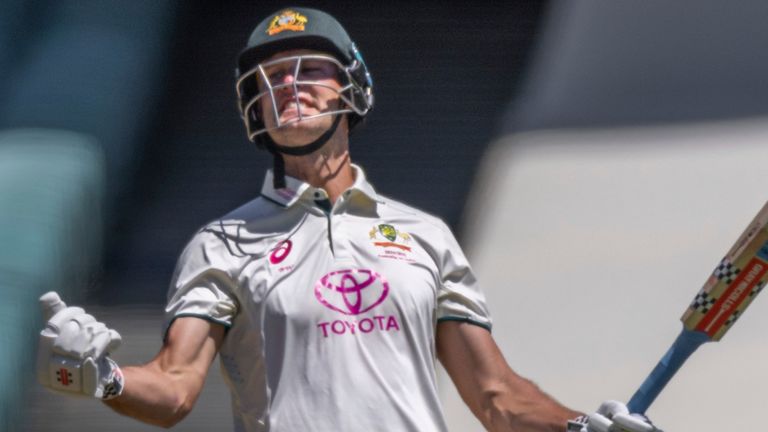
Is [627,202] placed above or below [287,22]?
below

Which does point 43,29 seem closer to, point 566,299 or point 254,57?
point 566,299

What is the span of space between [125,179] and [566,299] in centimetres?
132

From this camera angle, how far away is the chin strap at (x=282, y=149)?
10.2ft

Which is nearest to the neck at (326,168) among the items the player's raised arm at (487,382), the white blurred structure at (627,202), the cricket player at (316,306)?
the cricket player at (316,306)

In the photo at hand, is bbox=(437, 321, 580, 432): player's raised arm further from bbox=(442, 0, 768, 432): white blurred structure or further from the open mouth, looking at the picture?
bbox=(442, 0, 768, 432): white blurred structure

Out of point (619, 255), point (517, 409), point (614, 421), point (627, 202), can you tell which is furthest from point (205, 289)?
point (627, 202)

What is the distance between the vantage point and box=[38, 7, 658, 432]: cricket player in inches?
113

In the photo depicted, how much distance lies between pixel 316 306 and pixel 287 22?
1.64 ft

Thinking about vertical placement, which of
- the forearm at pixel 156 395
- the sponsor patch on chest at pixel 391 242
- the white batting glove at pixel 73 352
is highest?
the sponsor patch on chest at pixel 391 242

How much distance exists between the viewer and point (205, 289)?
2.96m

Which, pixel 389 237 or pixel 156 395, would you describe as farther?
pixel 389 237

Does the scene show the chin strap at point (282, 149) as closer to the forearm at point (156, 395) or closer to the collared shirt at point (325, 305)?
the collared shirt at point (325, 305)

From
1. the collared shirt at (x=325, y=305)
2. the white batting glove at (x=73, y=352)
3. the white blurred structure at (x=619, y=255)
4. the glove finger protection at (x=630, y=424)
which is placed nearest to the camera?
the white batting glove at (x=73, y=352)

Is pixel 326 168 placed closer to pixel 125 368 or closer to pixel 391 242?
pixel 391 242
